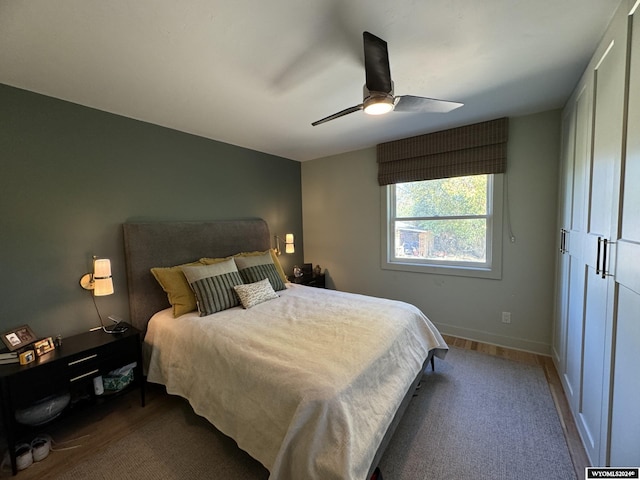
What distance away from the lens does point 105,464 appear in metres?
1.57

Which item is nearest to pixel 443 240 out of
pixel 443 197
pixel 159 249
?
pixel 443 197

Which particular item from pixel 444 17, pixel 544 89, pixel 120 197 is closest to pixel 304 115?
pixel 444 17

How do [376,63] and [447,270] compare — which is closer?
[376,63]

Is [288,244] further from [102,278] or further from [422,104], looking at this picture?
[422,104]

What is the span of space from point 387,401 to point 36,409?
2.23 metres

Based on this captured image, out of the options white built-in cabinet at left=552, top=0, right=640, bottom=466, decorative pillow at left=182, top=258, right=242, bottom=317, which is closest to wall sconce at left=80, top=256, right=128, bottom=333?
decorative pillow at left=182, top=258, right=242, bottom=317

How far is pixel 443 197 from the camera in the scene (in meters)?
3.16

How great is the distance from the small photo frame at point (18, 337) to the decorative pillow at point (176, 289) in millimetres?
829

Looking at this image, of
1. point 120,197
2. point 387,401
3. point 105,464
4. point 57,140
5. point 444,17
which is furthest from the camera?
point 120,197

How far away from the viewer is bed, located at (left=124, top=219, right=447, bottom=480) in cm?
116

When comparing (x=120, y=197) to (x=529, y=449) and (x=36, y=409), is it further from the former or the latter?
(x=529, y=449)

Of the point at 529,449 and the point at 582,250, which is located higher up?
the point at 582,250

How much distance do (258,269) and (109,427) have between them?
1651mm

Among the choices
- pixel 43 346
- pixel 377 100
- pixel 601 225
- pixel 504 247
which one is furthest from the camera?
pixel 504 247
